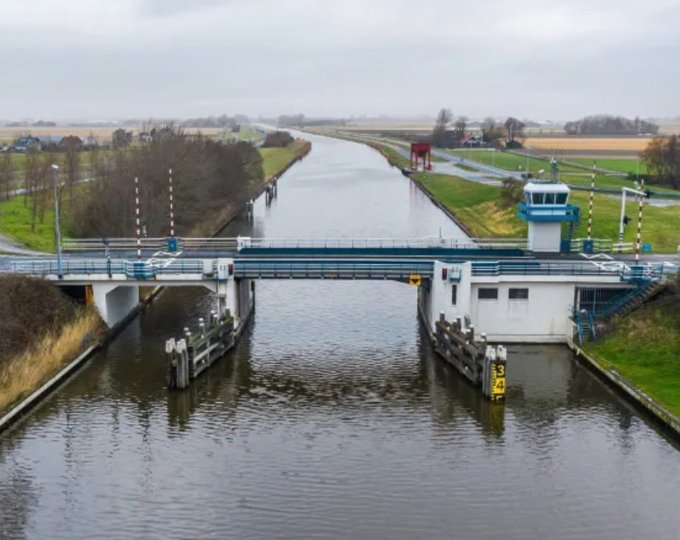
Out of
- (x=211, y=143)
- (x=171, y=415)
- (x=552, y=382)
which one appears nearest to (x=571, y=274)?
(x=552, y=382)

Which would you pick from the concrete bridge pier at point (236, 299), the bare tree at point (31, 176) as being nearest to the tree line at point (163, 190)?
the bare tree at point (31, 176)

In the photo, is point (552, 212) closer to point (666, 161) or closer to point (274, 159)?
point (666, 161)

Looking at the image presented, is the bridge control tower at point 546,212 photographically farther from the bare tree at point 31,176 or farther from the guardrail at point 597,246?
the bare tree at point 31,176

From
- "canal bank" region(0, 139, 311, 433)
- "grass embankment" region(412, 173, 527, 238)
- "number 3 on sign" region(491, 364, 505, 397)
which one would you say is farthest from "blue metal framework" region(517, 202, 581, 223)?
"grass embankment" region(412, 173, 527, 238)

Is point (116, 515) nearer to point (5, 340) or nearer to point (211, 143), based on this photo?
point (5, 340)

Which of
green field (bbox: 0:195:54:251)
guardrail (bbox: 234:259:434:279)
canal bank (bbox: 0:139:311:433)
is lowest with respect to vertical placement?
canal bank (bbox: 0:139:311:433)

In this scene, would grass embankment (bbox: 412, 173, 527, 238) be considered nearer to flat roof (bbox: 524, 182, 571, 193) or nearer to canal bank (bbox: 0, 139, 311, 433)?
flat roof (bbox: 524, 182, 571, 193)
